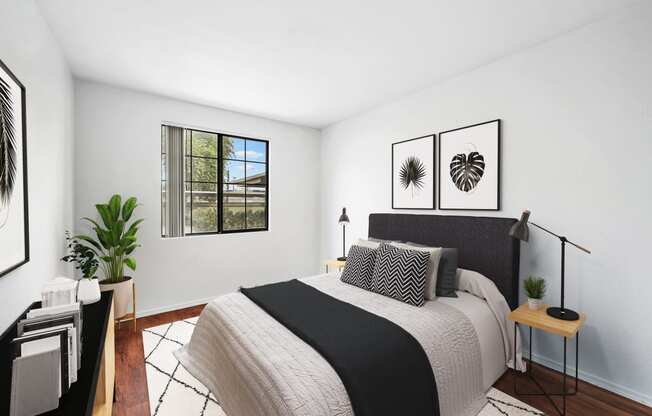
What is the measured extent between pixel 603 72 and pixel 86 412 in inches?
130

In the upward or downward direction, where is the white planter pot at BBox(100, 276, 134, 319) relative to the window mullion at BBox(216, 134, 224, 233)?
downward

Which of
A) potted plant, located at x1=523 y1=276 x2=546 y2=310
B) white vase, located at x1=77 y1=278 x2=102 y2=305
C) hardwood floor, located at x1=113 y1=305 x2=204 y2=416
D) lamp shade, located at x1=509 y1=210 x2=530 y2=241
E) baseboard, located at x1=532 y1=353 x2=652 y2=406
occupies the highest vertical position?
lamp shade, located at x1=509 y1=210 x2=530 y2=241

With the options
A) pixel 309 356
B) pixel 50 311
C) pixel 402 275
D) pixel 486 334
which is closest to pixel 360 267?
pixel 402 275

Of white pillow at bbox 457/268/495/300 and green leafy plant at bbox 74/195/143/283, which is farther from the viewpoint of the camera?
green leafy plant at bbox 74/195/143/283

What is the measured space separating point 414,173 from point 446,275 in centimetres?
129

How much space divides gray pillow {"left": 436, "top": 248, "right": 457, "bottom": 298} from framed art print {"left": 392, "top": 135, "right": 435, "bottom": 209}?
80 centimetres

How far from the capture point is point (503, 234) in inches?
92.8

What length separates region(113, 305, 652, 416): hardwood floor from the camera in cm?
181

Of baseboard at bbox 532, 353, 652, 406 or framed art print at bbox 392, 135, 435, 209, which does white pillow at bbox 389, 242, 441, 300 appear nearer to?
framed art print at bbox 392, 135, 435, 209

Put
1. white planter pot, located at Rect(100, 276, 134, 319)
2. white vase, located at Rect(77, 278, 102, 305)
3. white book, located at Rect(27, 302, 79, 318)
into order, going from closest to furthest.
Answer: white book, located at Rect(27, 302, 79, 318)
white vase, located at Rect(77, 278, 102, 305)
white planter pot, located at Rect(100, 276, 134, 319)

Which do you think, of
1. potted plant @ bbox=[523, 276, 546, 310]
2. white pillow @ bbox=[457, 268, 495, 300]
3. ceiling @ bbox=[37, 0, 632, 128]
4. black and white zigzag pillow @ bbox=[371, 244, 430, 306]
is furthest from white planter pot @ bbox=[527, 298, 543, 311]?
ceiling @ bbox=[37, 0, 632, 128]

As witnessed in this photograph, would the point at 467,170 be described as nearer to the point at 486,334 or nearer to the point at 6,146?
the point at 486,334

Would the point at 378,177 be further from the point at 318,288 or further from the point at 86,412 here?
the point at 86,412

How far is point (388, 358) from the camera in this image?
1464mm
